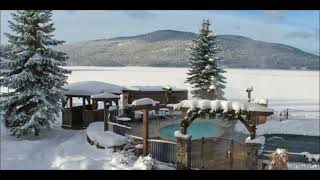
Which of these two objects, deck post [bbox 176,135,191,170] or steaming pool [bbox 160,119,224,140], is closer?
deck post [bbox 176,135,191,170]

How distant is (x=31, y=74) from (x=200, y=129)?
30.8ft

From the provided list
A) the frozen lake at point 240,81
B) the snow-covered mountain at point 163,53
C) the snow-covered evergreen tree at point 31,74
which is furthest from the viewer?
the snow-covered mountain at point 163,53

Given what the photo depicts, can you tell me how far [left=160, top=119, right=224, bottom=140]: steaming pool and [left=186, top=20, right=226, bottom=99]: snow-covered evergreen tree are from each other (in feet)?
22.9

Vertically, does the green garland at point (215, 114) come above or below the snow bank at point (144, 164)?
above

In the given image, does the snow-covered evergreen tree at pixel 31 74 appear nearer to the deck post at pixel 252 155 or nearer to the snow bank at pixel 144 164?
the snow bank at pixel 144 164

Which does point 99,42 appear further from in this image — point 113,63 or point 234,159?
point 234,159

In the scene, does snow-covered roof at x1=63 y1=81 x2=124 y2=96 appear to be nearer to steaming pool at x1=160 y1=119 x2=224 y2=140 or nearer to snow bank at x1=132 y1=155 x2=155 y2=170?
steaming pool at x1=160 y1=119 x2=224 y2=140

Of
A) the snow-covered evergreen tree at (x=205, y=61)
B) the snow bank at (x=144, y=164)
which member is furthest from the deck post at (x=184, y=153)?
the snow-covered evergreen tree at (x=205, y=61)

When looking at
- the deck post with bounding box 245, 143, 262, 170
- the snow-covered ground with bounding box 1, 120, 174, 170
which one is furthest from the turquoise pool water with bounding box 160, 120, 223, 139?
the deck post with bounding box 245, 143, 262, 170

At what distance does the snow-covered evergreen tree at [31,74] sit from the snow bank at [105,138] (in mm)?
2300

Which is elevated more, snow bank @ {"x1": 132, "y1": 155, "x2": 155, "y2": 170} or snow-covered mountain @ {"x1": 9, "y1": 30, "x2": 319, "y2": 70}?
snow-covered mountain @ {"x1": 9, "y1": 30, "x2": 319, "y2": 70}

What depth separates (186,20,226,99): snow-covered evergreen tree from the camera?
96.1ft

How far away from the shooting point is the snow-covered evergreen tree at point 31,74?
15938 mm
